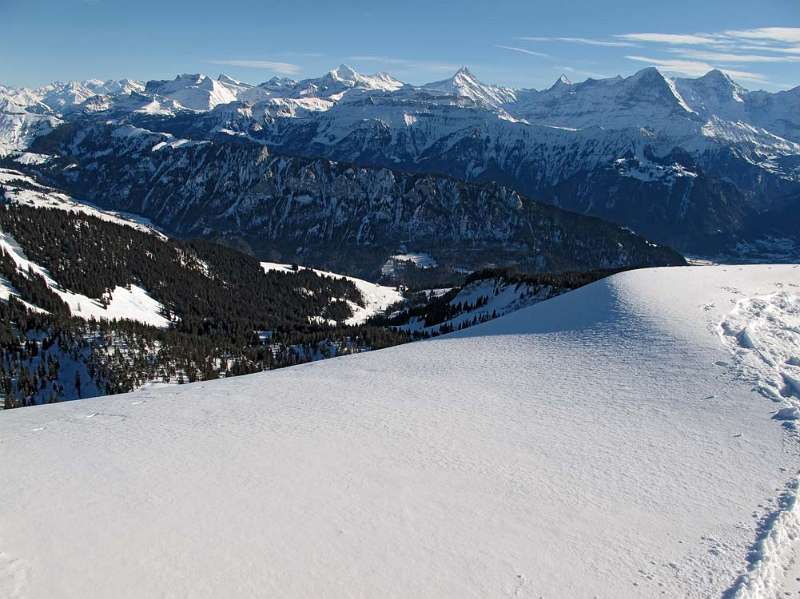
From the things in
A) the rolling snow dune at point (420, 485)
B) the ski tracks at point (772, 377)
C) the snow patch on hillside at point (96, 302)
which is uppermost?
the ski tracks at point (772, 377)

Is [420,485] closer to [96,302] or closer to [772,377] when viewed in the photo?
[772,377]

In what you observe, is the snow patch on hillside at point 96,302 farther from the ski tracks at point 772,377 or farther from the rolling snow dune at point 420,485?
the ski tracks at point 772,377

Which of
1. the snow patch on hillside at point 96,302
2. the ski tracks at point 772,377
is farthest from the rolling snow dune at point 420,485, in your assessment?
the snow patch on hillside at point 96,302

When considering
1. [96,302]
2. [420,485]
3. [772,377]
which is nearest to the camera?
[420,485]

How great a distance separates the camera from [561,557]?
16.3 metres

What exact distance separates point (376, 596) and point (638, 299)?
42.7 m

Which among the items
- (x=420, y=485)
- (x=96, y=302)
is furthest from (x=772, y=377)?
(x=96, y=302)

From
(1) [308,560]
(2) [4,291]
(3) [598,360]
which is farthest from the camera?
(2) [4,291]

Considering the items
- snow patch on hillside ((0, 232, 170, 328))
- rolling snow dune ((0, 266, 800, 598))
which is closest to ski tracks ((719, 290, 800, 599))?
rolling snow dune ((0, 266, 800, 598))

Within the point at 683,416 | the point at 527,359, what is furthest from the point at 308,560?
the point at 527,359

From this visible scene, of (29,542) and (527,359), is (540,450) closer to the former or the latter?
(527,359)

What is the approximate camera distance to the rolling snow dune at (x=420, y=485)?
15328 millimetres

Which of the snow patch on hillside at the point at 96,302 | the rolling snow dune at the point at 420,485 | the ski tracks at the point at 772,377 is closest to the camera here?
the rolling snow dune at the point at 420,485

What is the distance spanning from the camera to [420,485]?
65.6ft
